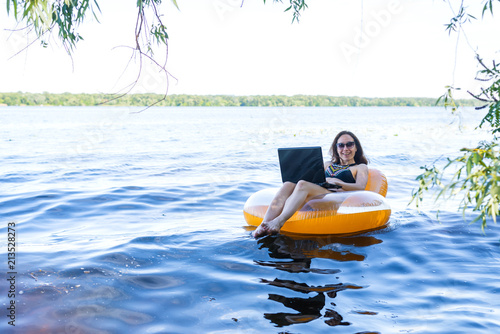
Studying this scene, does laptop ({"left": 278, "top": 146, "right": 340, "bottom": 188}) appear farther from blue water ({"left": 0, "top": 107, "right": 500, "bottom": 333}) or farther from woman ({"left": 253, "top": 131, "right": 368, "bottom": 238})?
blue water ({"left": 0, "top": 107, "right": 500, "bottom": 333})

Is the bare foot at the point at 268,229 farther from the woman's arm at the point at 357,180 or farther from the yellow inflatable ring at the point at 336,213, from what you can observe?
the woman's arm at the point at 357,180

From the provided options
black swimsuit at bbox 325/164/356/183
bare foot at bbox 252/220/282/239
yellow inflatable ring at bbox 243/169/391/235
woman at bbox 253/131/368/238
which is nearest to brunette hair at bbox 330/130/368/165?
woman at bbox 253/131/368/238

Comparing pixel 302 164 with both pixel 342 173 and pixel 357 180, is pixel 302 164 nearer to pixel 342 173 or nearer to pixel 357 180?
pixel 342 173

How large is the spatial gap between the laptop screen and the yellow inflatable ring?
0.30 m

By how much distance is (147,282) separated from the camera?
427cm

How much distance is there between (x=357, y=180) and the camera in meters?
5.97

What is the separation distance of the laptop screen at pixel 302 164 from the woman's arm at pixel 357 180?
1.09ft

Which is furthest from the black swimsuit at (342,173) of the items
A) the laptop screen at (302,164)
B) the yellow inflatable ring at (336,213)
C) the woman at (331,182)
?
the laptop screen at (302,164)

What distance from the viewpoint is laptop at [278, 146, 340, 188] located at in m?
5.48

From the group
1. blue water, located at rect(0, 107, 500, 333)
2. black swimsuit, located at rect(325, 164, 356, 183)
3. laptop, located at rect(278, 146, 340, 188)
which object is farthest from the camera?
black swimsuit, located at rect(325, 164, 356, 183)

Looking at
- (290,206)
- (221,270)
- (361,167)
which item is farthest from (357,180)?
(221,270)

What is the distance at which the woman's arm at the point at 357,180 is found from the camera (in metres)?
5.91

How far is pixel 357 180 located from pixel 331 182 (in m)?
0.34

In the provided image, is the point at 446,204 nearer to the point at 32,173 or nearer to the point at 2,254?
the point at 2,254
